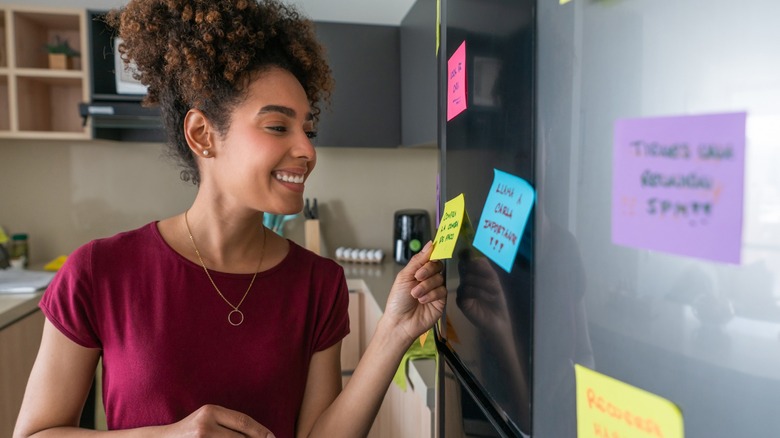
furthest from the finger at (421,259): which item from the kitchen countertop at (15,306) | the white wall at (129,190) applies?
the white wall at (129,190)

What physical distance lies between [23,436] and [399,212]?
6.79ft

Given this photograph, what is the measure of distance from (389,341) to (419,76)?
157 centimetres

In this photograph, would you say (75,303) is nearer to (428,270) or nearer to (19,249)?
(428,270)

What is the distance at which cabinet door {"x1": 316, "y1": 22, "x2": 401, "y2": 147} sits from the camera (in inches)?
103

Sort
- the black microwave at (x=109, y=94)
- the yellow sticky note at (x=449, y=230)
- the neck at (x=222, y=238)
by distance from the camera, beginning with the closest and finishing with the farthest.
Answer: the yellow sticky note at (x=449, y=230) → the neck at (x=222, y=238) → the black microwave at (x=109, y=94)

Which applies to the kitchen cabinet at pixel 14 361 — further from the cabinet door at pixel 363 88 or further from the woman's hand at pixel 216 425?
the woman's hand at pixel 216 425

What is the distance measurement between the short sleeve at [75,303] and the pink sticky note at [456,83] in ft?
2.20

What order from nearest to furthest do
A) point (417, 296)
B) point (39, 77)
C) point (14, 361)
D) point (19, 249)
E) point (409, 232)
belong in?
point (417, 296)
point (14, 361)
point (39, 77)
point (19, 249)
point (409, 232)

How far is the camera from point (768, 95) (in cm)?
30

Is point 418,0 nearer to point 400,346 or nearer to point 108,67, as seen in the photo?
point 108,67

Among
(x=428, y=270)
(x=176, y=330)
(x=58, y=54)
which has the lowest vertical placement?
(x=176, y=330)

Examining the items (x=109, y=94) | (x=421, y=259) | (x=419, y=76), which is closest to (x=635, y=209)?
(x=421, y=259)

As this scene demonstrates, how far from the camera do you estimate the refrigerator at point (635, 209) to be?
319mm

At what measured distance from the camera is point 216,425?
2.73 feet
